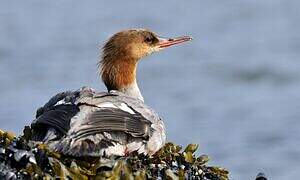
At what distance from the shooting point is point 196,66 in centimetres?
2164

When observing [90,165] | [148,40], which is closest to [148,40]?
[148,40]

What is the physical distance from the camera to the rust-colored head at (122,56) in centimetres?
1042

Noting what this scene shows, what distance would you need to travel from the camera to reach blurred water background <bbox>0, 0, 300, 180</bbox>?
58.7 feet

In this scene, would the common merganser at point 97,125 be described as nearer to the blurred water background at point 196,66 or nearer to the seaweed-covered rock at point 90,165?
the seaweed-covered rock at point 90,165

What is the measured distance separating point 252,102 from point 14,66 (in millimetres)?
5258

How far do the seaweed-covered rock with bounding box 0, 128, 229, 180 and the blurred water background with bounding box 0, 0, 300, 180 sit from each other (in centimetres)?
760

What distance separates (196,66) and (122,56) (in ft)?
36.5

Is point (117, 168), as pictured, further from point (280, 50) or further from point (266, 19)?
point (266, 19)

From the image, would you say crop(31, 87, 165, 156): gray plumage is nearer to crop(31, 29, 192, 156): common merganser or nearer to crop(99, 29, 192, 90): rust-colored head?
crop(31, 29, 192, 156): common merganser

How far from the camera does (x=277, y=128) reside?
18.6 metres

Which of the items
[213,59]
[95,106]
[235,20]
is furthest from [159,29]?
[95,106]

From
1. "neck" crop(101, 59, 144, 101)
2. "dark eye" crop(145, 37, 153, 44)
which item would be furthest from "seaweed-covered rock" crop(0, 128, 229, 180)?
"dark eye" crop(145, 37, 153, 44)

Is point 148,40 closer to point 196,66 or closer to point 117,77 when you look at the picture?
point 117,77

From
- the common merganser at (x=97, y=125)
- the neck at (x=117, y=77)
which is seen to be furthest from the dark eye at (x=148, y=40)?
the common merganser at (x=97, y=125)
